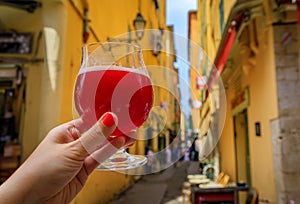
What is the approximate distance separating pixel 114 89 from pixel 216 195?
4.06 metres

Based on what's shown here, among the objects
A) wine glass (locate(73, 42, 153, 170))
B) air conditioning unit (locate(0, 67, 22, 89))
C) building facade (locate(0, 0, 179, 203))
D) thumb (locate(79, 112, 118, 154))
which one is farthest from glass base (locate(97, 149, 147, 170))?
air conditioning unit (locate(0, 67, 22, 89))

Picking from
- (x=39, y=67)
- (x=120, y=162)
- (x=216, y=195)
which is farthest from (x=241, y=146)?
(x=120, y=162)

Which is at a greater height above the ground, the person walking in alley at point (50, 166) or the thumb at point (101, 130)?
the thumb at point (101, 130)

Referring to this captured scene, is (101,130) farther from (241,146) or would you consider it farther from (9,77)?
(241,146)

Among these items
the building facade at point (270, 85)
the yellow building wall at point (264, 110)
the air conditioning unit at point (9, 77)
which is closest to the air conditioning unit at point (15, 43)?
the air conditioning unit at point (9, 77)

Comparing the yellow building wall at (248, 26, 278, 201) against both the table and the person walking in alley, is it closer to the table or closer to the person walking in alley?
the table

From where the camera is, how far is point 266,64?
176 inches

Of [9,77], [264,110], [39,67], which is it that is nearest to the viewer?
[9,77]

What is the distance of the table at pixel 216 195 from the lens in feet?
14.2

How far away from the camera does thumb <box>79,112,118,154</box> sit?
747 mm

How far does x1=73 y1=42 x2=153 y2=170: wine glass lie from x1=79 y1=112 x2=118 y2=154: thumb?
33mm

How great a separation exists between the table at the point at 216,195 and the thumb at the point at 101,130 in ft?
12.8

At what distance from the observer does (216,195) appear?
→ 4379mm

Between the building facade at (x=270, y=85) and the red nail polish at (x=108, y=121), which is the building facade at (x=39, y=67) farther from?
the red nail polish at (x=108, y=121)
